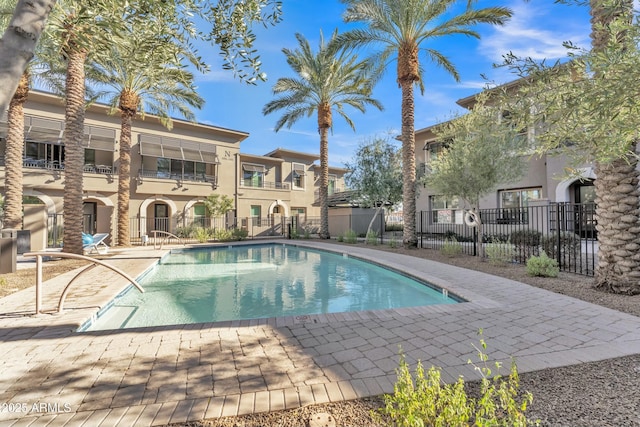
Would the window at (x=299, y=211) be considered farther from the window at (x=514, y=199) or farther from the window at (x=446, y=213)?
the window at (x=514, y=199)

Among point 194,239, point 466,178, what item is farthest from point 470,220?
point 194,239

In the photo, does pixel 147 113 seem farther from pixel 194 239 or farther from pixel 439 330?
pixel 439 330

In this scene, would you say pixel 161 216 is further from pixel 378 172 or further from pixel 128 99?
pixel 378 172

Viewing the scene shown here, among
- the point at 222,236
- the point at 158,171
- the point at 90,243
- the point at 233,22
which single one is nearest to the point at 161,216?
the point at 158,171

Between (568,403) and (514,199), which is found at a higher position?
(514,199)

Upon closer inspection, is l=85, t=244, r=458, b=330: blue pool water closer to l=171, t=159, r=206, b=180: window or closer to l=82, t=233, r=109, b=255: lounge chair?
l=82, t=233, r=109, b=255: lounge chair

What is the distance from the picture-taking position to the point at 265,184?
103 ft

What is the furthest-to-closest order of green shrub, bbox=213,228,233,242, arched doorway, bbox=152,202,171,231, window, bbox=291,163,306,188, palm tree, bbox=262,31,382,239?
window, bbox=291,163,306,188 < arched doorway, bbox=152,202,171,231 < green shrub, bbox=213,228,233,242 < palm tree, bbox=262,31,382,239

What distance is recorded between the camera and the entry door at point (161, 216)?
24750mm

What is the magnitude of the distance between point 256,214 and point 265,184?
352cm

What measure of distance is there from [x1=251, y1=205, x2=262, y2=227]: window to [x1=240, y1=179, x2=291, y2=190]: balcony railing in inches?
88.2

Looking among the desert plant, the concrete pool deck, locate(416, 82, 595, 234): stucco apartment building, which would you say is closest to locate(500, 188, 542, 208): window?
locate(416, 82, 595, 234): stucco apartment building

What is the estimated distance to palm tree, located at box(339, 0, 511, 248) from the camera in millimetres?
13844

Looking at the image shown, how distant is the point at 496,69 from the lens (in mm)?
4504
